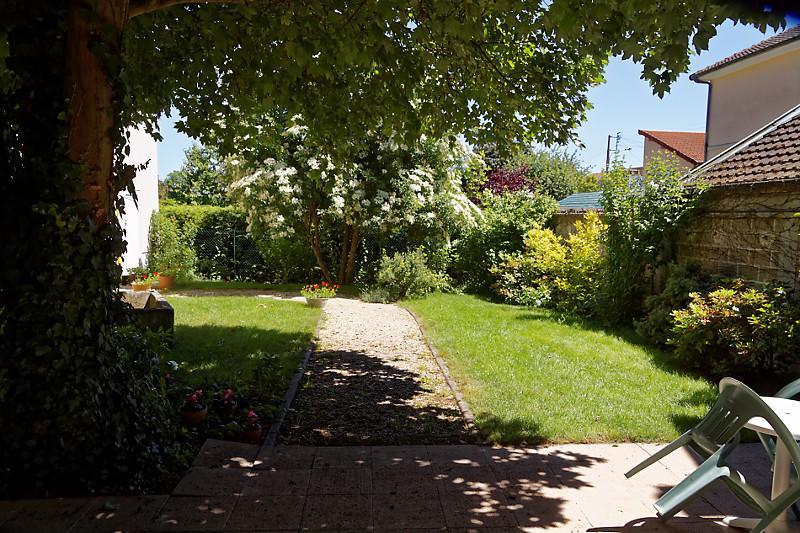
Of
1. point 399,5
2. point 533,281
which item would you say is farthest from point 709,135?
point 399,5

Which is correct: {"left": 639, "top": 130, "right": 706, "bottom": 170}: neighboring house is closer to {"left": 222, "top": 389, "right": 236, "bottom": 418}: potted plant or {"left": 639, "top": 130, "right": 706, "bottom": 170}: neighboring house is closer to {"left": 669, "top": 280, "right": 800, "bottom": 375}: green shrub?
{"left": 669, "top": 280, "right": 800, "bottom": 375}: green shrub

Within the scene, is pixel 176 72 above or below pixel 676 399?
above

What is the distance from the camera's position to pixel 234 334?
9.22m

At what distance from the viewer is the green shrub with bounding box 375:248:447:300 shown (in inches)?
546

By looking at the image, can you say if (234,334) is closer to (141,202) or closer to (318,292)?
(318,292)

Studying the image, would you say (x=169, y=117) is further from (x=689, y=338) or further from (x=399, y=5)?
(x=689, y=338)

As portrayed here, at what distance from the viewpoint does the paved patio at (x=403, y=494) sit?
11.4 ft

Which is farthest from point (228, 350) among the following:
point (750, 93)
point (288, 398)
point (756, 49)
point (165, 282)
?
point (750, 93)

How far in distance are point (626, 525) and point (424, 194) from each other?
39.0ft

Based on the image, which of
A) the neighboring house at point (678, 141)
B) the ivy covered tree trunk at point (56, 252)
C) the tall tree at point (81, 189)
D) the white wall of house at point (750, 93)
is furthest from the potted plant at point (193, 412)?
the neighboring house at point (678, 141)

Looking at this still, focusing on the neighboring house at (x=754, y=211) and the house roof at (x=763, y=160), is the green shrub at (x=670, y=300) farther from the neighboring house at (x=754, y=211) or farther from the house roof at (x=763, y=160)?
the house roof at (x=763, y=160)

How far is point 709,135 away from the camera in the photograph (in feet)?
64.8

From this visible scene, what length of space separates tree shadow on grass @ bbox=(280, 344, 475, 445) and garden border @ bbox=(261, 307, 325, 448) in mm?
67

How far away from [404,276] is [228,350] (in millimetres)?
6410
